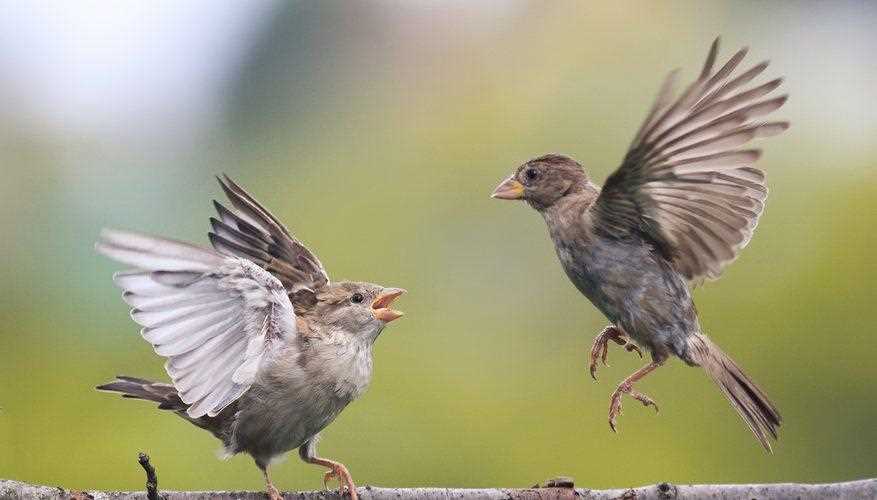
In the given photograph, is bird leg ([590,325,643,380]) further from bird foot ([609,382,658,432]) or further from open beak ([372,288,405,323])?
open beak ([372,288,405,323])

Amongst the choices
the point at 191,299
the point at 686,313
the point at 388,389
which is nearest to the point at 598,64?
the point at 388,389

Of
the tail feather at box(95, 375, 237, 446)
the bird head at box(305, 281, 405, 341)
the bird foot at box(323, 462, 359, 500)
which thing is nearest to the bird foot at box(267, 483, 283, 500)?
the bird foot at box(323, 462, 359, 500)

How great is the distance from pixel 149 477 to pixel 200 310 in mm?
729

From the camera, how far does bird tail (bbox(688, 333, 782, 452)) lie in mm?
4723

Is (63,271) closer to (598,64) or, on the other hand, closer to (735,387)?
(598,64)

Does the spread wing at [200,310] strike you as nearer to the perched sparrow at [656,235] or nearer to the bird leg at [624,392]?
the perched sparrow at [656,235]

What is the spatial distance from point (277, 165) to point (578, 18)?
4.88 m

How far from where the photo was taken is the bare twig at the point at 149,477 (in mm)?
3582

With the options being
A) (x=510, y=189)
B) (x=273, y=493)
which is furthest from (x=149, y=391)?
(x=510, y=189)

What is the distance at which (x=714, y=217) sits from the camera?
15.8 ft

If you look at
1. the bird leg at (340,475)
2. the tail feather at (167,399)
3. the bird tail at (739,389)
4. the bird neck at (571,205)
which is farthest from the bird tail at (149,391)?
→ the bird tail at (739,389)

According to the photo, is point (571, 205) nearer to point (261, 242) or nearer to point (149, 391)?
point (261, 242)

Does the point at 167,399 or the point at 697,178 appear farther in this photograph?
the point at 167,399

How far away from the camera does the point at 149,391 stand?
5.12 m
